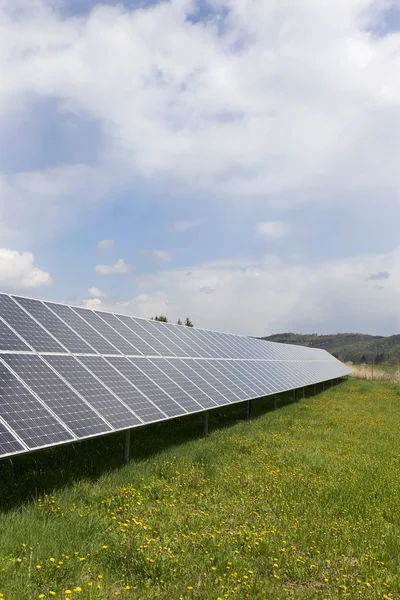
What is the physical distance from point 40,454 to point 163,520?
4.41 metres

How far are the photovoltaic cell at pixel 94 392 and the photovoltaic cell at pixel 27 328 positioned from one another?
0.38m

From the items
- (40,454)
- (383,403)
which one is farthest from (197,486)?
(383,403)

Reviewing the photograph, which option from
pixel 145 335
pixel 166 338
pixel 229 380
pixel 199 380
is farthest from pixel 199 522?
pixel 166 338

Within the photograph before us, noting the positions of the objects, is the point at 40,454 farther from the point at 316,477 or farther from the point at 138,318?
the point at 138,318

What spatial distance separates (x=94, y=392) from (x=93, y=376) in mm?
863

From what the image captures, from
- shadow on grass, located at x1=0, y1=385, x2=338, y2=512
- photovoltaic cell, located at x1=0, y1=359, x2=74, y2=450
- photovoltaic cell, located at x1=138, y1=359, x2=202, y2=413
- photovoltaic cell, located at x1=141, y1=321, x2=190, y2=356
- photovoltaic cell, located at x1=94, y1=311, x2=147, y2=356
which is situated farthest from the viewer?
photovoltaic cell, located at x1=141, y1=321, x2=190, y2=356

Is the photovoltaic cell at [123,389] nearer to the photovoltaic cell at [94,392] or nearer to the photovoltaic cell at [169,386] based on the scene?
the photovoltaic cell at [94,392]

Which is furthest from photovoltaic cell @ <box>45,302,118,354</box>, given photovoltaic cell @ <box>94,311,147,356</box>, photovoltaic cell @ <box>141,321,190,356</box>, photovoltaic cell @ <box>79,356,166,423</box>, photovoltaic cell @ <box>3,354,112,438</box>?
photovoltaic cell @ <box>141,321,190,356</box>

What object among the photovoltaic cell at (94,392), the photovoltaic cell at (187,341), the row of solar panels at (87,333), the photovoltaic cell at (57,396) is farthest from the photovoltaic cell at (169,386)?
the photovoltaic cell at (187,341)

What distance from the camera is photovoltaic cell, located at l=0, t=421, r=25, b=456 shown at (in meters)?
7.24

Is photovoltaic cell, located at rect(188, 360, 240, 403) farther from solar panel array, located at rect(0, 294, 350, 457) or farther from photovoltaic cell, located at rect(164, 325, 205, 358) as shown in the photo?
photovoltaic cell, located at rect(164, 325, 205, 358)

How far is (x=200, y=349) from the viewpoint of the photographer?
69.4ft

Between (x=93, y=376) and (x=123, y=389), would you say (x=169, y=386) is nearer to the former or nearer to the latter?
(x=123, y=389)

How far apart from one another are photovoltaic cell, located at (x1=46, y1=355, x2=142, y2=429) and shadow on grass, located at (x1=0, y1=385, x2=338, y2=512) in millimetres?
1200
